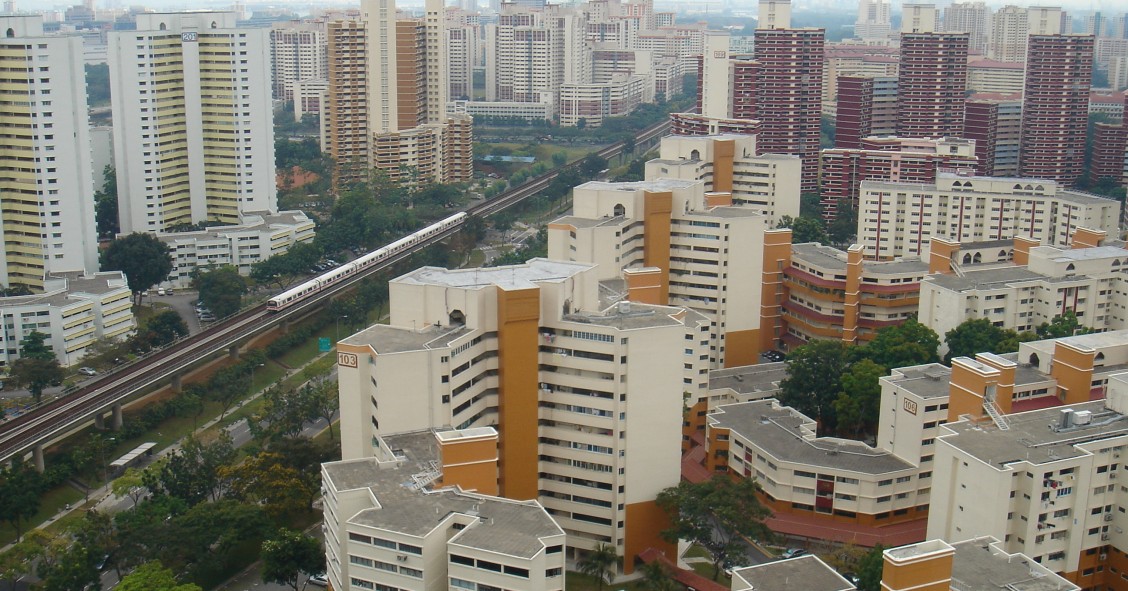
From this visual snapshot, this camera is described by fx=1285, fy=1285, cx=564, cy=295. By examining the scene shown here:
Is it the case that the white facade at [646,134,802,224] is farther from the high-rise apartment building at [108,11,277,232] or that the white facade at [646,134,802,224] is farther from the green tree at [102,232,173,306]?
the green tree at [102,232,173,306]

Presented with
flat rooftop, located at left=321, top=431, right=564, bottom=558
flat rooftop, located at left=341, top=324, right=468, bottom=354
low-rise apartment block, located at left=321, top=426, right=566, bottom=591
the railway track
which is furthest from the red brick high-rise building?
flat rooftop, located at left=321, top=431, right=564, bottom=558

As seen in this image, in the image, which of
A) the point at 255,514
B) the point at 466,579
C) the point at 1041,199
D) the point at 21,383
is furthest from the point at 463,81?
the point at 466,579

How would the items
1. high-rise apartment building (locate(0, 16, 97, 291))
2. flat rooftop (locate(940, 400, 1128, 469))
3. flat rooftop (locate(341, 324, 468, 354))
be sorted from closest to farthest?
flat rooftop (locate(940, 400, 1128, 469)) → flat rooftop (locate(341, 324, 468, 354)) → high-rise apartment building (locate(0, 16, 97, 291))

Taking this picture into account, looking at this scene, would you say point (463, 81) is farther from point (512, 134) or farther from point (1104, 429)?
point (1104, 429)

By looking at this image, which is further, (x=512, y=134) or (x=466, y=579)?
(x=512, y=134)

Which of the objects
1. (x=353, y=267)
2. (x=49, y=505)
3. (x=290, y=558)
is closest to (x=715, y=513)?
(x=290, y=558)

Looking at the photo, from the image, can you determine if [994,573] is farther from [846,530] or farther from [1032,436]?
[846,530]

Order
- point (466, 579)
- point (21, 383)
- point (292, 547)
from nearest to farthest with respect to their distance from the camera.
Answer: point (466, 579) < point (292, 547) < point (21, 383)
